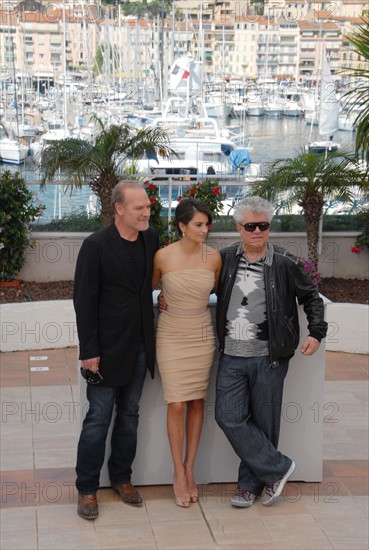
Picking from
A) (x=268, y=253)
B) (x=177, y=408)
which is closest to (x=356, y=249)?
(x=268, y=253)

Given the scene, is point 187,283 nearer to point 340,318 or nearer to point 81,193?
point 340,318

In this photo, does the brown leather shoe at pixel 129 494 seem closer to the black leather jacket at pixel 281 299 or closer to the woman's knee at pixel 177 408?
the woman's knee at pixel 177 408

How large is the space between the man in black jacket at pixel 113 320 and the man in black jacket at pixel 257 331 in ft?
1.43

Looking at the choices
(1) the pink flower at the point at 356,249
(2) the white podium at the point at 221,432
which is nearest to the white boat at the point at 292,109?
(1) the pink flower at the point at 356,249

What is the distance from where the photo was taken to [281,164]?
9758 mm

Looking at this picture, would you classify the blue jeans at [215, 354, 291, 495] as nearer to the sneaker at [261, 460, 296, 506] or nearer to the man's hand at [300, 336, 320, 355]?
the sneaker at [261, 460, 296, 506]

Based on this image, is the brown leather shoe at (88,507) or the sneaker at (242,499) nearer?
the brown leather shoe at (88,507)

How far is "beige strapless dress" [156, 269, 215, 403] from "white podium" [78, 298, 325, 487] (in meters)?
0.21

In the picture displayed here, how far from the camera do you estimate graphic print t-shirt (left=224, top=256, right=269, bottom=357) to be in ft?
16.5

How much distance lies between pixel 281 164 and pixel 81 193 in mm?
2357

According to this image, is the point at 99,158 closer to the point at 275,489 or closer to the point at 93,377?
the point at 93,377

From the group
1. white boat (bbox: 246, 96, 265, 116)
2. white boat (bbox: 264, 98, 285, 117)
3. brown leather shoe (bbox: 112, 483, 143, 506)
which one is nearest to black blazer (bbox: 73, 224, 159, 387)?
brown leather shoe (bbox: 112, 483, 143, 506)

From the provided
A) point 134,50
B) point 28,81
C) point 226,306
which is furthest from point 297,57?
point 226,306

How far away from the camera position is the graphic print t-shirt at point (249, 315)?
16.5 feet
